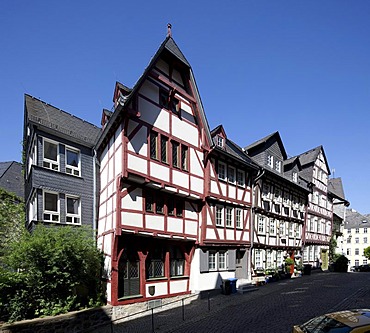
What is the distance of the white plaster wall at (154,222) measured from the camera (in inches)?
591

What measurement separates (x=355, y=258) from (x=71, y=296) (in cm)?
8373

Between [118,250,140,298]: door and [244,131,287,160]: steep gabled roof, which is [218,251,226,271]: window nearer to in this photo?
[118,250,140,298]: door

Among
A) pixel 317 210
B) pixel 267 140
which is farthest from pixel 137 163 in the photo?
pixel 317 210

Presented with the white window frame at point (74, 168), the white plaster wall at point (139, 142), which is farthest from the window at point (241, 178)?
the white window frame at point (74, 168)

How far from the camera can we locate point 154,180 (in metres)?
15.1

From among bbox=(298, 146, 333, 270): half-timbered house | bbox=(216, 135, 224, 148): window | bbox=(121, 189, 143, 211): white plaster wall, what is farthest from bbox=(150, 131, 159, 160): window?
bbox=(298, 146, 333, 270): half-timbered house

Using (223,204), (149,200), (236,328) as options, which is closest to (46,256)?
(149,200)

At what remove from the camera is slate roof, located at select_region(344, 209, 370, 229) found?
7731 centimetres

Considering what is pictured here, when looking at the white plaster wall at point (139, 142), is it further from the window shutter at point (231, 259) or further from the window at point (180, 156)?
the window shutter at point (231, 259)

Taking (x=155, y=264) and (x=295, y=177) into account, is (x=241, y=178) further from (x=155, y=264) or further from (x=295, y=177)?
(x=295, y=177)

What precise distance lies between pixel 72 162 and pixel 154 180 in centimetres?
537

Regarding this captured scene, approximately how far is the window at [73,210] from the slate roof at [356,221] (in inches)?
3098

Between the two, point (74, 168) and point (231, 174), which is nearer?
point (74, 168)

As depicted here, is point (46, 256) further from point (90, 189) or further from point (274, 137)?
point (274, 137)
